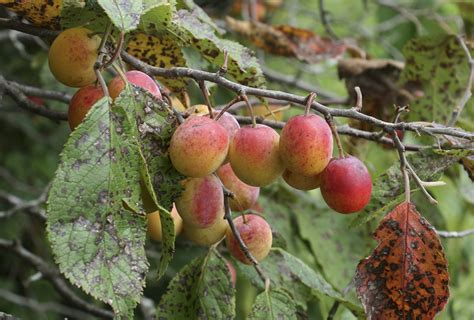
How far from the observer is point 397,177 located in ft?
3.58

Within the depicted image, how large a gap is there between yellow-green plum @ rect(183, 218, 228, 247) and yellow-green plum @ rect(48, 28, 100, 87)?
0.94ft

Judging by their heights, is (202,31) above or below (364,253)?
above

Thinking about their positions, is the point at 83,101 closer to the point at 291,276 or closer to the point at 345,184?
the point at 345,184

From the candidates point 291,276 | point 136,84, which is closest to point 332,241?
point 291,276

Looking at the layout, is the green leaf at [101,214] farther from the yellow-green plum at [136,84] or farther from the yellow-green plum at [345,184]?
the yellow-green plum at [345,184]

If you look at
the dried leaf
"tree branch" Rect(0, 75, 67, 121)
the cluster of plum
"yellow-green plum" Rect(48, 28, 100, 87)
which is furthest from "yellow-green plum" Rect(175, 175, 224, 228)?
the dried leaf

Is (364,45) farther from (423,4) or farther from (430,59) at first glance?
(430,59)

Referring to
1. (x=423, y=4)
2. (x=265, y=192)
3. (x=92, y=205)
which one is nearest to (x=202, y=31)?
(x=92, y=205)

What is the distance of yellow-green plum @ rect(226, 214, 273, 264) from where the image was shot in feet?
3.61

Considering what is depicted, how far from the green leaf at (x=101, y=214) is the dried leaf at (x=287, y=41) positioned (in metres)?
1.13

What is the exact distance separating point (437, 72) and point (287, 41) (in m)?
0.43

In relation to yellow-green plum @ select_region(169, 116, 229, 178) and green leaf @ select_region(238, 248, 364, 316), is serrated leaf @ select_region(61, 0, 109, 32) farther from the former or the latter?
green leaf @ select_region(238, 248, 364, 316)

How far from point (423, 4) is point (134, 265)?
2.70 metres

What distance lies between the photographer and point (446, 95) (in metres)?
1.68
